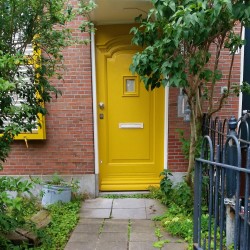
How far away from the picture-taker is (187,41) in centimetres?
312

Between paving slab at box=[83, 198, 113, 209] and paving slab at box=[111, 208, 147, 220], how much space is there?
0.22m

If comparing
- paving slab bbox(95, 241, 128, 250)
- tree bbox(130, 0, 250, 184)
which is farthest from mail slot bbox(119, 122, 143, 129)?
paving slab bbox(95, 241, 128, 250)

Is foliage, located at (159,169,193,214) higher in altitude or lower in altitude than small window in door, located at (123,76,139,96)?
lower

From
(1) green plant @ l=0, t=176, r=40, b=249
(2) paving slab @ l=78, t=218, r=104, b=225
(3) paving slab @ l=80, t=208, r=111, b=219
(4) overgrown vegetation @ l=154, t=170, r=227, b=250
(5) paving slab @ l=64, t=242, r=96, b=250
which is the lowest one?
(5) paving slab @ l=64, t=242, r=96, b=250

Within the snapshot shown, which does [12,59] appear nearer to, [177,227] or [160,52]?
[160,52]

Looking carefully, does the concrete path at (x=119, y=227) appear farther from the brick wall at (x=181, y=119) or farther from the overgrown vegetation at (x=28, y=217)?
the brick wall at (x=181, y=119)

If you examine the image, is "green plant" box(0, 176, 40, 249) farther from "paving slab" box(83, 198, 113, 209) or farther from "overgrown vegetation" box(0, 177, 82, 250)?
"paving slab" box(83, 198, 113, 209)

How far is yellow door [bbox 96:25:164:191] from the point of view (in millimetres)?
4668

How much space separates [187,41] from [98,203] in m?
2.76

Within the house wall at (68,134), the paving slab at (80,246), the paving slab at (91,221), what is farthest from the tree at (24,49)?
the paving slab at (91,221)

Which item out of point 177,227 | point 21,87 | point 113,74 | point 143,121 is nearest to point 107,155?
point 143,121

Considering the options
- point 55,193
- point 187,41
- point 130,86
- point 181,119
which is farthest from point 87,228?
point 187,41

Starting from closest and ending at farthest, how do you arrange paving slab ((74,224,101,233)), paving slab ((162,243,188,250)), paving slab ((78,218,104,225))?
paving slab ((162,243,188,250)) < paving slab ((74,224,101,233)) < paving slab ((78,218,104,225))

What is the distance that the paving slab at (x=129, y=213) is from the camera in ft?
12.8
